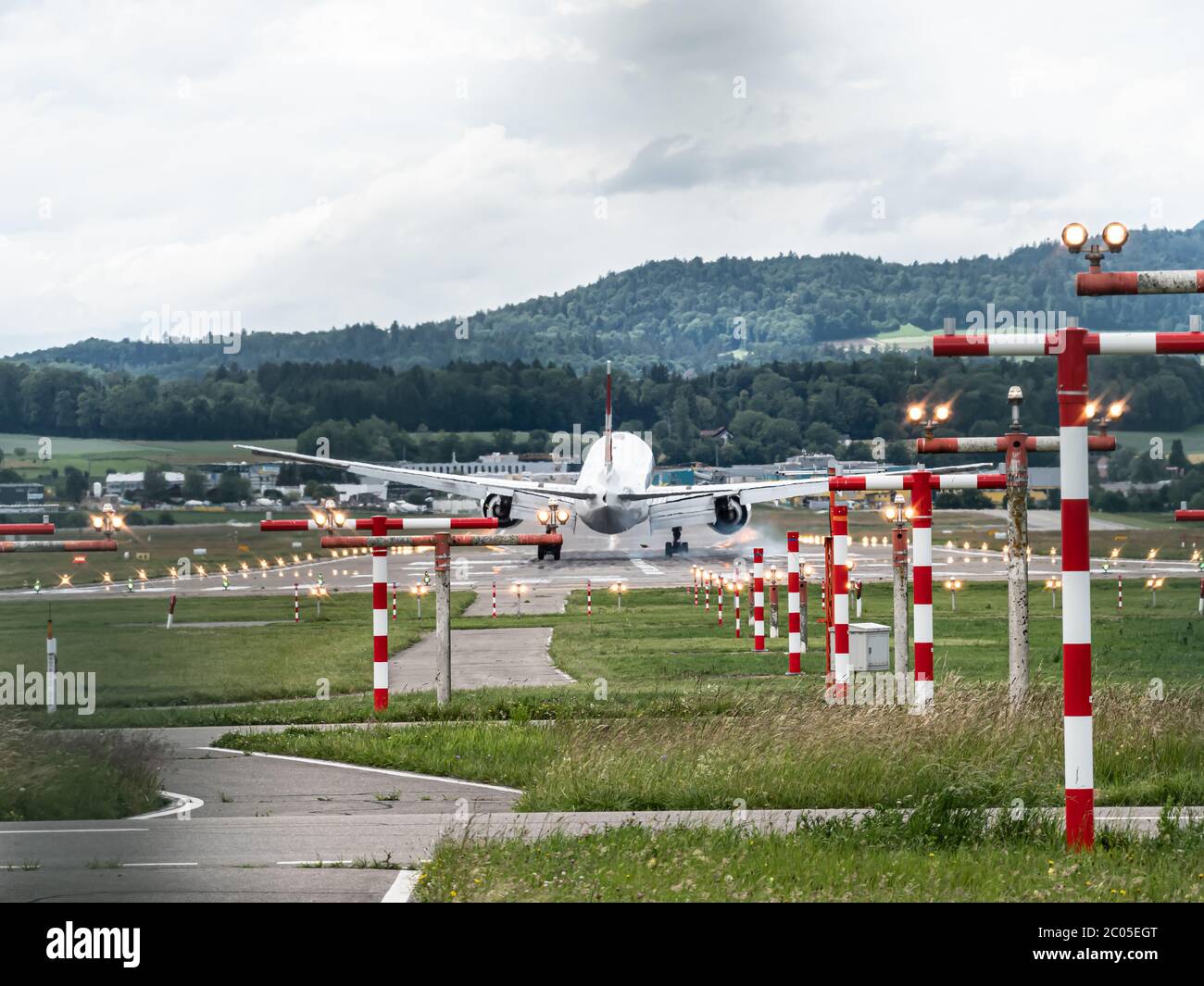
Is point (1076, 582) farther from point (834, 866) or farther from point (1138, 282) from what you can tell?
point (834, 866)

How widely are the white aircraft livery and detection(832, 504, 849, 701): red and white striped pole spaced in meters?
44.2

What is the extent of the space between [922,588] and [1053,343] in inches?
292

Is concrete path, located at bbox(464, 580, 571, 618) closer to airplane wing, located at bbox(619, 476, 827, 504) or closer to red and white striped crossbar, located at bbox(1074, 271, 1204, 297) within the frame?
airplane wing, located at bbox(619, 476, 827, 504)

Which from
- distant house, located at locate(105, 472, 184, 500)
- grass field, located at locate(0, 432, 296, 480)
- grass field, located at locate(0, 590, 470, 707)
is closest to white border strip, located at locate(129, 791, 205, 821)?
grass field, located at locate(0, 590, 470, 707)

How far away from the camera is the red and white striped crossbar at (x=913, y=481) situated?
1772cm

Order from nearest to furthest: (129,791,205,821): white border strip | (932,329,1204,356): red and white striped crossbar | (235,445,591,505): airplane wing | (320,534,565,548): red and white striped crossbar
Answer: (932,329,1204,356): red and white striped crossbar, (129,791,205,821): white border strip, (320,534,565,548): red and white striped crossbar, (235,445,591,505): airplane wing

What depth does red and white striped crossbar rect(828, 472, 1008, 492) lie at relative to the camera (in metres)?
17.7

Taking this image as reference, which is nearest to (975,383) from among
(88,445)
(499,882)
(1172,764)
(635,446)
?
(635,446)

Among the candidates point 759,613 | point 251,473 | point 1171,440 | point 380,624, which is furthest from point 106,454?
point 380,624

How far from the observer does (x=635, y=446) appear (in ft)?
246

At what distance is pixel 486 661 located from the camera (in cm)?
2869

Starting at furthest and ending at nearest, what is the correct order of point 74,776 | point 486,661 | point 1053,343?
point 486,661, point 74,776, point 1053,343

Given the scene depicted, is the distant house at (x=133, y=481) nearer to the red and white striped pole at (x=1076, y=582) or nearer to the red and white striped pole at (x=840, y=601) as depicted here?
the red and white striped pole at (x=840, y=601)
